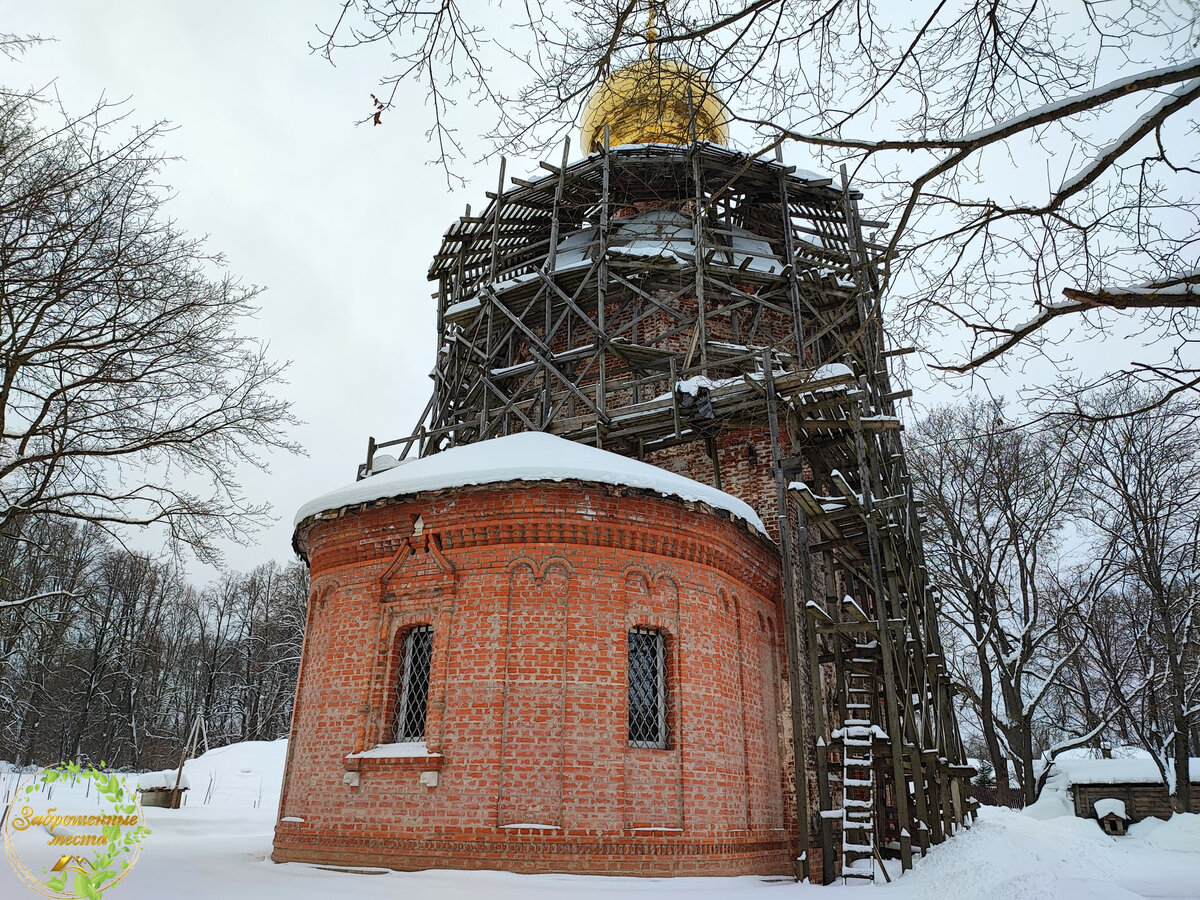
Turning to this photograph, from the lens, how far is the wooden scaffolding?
1096 centimetres

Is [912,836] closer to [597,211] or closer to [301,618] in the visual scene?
[597,211]

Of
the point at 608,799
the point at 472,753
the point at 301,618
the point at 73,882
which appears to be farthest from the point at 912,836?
the point at 301,618

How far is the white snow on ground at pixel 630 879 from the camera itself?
731cm

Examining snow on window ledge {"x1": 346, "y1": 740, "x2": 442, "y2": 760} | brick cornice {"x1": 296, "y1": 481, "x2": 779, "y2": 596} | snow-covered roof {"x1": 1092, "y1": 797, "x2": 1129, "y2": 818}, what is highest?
brick cornice {"x1": 296, "y1": 481, "x2": 779, "y2": 596}

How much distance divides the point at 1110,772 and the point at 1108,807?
6.04 ft

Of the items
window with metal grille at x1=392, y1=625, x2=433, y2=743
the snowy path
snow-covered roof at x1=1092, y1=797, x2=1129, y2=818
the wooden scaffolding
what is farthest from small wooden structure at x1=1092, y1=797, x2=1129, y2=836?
window with metal grille at x1=392, y1=625, x2=433, y2=743

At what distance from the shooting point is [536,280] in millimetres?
15391

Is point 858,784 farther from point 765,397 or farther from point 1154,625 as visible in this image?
point 1154,625

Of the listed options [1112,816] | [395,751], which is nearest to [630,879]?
[395,751]

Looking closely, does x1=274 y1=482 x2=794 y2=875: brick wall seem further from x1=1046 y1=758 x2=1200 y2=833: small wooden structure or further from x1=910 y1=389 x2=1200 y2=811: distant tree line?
x1=1046 y1=758 x2=1200 y2=833: small wooden structure

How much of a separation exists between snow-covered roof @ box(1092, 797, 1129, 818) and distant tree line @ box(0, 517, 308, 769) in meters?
28.6

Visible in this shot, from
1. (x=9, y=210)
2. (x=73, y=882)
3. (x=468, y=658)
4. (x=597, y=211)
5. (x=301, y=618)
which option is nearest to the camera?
(x=73, y=882)

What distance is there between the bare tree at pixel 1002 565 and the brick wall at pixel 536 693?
11678 mm

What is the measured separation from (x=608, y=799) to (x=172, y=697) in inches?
1398
